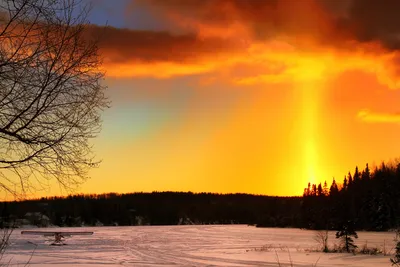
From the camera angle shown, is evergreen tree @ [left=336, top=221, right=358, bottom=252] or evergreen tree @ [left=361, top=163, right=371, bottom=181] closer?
evergreen tree @ [left=336, top=221, right=358, bottom=252]

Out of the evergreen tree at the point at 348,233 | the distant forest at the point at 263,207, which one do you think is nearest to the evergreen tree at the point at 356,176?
the distant forest at the point at 263,207

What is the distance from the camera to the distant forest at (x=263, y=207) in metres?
85.2

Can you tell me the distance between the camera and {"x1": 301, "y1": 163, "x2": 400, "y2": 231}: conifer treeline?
3280 inches

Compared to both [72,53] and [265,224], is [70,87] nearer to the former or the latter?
[72,53]

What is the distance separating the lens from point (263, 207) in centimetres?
17538

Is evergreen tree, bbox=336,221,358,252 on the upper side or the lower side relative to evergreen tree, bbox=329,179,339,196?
lower

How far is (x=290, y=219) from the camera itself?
11288 cm

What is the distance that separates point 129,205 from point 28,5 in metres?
161

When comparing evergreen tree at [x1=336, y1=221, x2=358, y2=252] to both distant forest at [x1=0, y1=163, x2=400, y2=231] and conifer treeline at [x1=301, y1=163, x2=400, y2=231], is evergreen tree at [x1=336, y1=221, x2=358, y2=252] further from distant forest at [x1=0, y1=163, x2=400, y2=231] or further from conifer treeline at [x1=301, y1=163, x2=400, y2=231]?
conifer treeline at [x1=301, y1=163, x2=400, y2=231]

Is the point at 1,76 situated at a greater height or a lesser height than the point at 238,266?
greater

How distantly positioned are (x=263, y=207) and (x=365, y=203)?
87.4 meters

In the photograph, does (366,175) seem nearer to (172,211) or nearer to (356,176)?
(356,176)

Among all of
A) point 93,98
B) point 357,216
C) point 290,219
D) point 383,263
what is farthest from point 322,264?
point 290,219

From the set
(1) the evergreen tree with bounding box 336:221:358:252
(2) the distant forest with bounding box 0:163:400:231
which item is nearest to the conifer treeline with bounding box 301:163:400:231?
(2) the distant forest with bounding box 0:163:400:231
